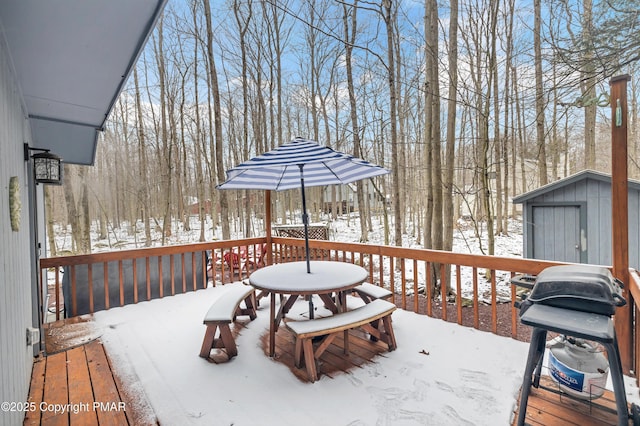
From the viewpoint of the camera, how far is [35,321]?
2838mm

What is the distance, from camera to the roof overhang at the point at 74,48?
168cm

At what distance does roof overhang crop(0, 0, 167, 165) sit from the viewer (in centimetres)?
168

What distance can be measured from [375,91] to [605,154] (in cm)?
658

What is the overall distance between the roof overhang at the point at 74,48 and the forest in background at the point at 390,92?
233 centimetres

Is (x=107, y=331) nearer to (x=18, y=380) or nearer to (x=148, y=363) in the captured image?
(x=148, y=363)

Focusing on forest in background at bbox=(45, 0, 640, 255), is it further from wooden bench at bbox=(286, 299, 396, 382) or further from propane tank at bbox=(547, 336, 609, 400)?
wooden bench at bbox=(286, 299, 396, 382)

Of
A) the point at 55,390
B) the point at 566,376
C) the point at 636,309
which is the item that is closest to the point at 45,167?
the point at 55,390

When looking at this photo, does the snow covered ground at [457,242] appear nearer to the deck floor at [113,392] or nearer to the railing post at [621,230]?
the railing post at [621,230]

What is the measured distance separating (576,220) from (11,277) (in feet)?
22.3

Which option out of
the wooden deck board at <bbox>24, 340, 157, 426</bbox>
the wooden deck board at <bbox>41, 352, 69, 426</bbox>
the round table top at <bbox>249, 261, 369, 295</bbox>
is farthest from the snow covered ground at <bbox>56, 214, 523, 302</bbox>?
the wooden deck board at <bbox>41, 352, 69, 426</bbox>

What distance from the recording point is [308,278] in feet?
9.48

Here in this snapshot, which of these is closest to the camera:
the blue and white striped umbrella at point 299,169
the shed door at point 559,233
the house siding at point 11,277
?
the house siding at point 11,277

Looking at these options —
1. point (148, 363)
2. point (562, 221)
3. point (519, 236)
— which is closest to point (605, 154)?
point (562, 221)

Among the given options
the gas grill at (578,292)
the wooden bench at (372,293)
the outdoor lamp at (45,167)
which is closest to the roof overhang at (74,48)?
the outdoor lamp at (45,167)
